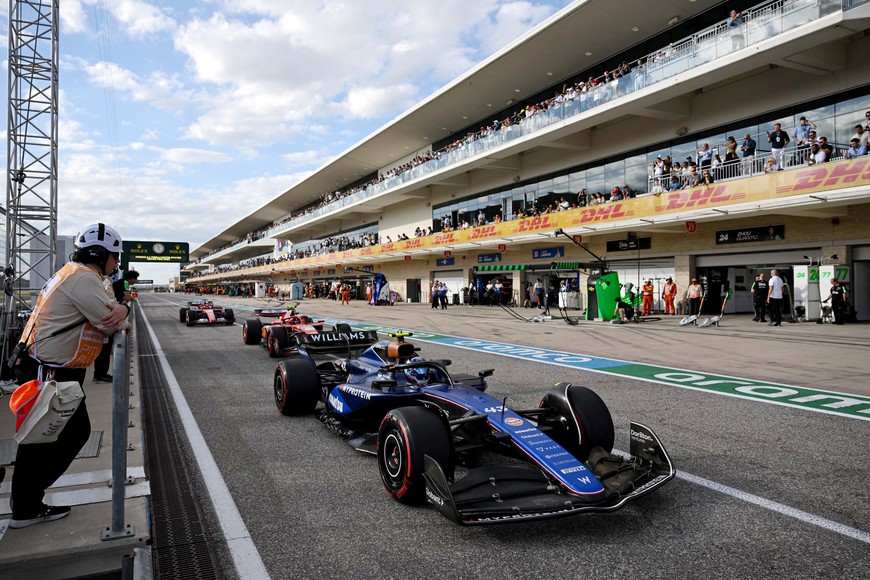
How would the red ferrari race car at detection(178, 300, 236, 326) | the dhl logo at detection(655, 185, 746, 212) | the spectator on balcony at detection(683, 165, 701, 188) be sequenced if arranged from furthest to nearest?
the spectator on balcony at detection(683, 165, 701, 188), the red ferrari race car at detection(178, 300, 236, 326), the dhl logo at detection(655, 185, 746, 212)

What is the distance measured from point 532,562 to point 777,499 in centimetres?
198

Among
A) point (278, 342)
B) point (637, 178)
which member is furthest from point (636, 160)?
point (278, 342)

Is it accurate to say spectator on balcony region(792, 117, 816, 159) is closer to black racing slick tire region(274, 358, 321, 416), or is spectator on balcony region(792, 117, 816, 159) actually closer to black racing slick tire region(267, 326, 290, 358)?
black racing slick tire region(267, 326, 290, 358)

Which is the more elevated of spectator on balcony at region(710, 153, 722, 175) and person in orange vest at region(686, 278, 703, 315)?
spectator on balcony at region(710, 153, 722, 175)

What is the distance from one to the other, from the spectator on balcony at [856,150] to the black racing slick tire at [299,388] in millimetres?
17251

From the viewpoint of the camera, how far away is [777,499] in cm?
380

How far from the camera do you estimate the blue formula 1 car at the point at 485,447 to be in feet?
10.6

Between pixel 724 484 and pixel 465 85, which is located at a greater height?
pixel 465 85

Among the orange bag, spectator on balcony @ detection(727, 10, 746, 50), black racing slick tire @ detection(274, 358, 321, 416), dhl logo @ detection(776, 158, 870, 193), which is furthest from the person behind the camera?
spectator on balcony @ detection(727, 10, 746, 50)

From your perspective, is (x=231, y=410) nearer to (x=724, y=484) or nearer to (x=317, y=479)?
(x=317, y=479)

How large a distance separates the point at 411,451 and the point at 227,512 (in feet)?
4.23

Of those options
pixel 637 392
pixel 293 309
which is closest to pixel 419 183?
pixel 293 309

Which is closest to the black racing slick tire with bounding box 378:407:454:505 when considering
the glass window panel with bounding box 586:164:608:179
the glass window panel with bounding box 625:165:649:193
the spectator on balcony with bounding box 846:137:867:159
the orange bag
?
the orange bag

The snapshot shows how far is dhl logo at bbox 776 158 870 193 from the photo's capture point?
15523 millimetres
